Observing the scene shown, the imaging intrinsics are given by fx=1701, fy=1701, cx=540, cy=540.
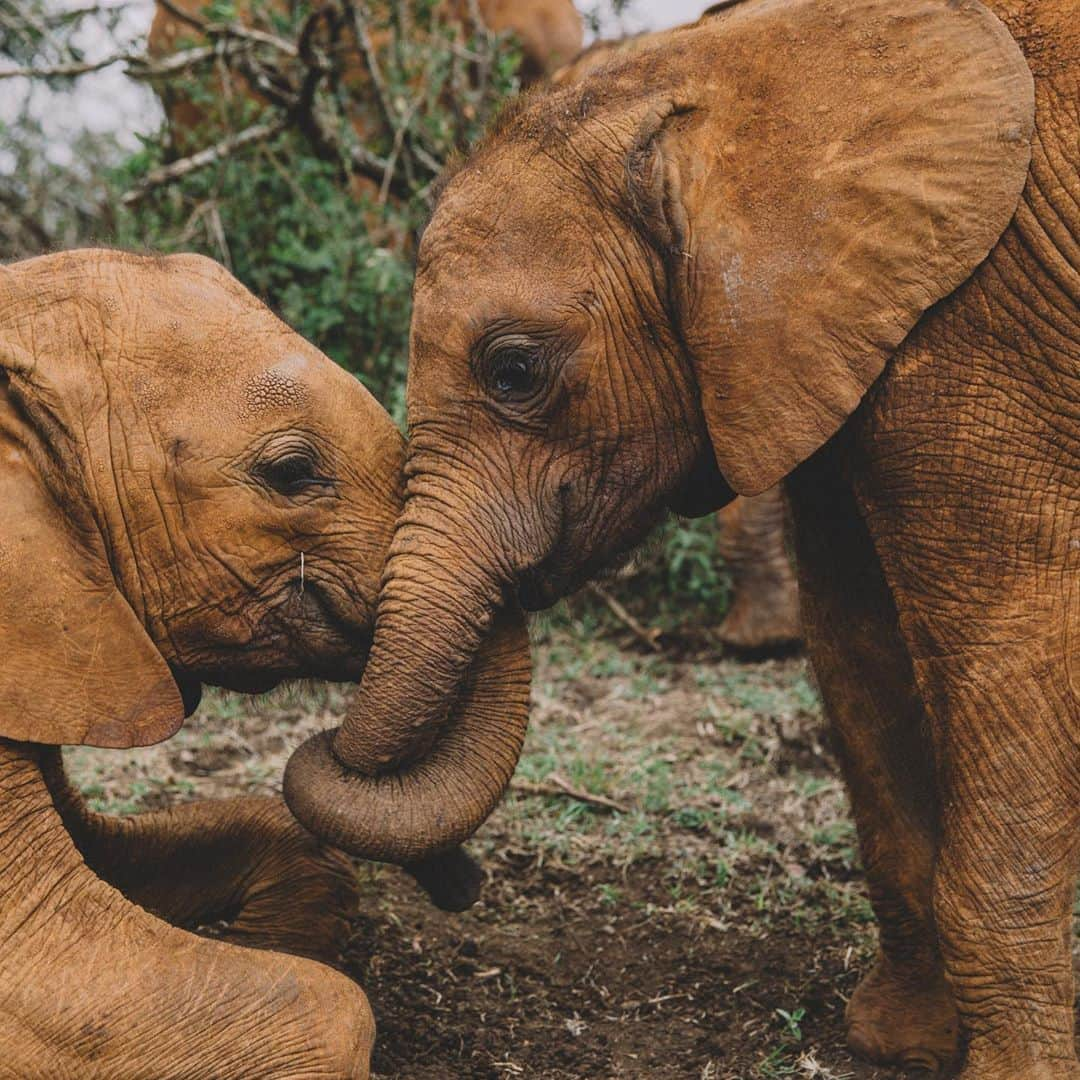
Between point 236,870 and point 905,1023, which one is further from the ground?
point 236,870

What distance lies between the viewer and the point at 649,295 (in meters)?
4.01

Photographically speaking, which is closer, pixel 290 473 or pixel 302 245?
pixel 290 473

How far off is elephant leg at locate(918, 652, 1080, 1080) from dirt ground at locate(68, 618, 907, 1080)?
659 mm

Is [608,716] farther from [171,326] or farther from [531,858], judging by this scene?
[171,326]

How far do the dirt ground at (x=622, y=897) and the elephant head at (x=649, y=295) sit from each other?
75cm

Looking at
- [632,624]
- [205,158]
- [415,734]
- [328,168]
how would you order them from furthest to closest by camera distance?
[328,168] → [205,158] → [632,624] → [415,734]

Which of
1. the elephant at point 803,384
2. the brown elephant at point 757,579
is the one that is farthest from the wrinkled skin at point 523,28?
the elephant at point 803,384

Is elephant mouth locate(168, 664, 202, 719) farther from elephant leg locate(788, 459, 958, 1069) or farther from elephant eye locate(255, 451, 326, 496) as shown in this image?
elephant leg locate(788, 459, 958, 1069)

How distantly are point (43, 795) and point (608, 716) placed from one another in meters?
3.82

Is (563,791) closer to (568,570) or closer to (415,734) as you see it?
(568,570)

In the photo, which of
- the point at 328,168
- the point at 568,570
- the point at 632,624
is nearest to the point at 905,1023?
the point at 568,570

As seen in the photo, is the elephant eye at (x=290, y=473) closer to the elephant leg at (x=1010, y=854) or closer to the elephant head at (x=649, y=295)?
the elephant head at (x=649, y=295)

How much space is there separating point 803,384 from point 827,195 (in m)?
0.42

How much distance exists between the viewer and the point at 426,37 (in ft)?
32.1
